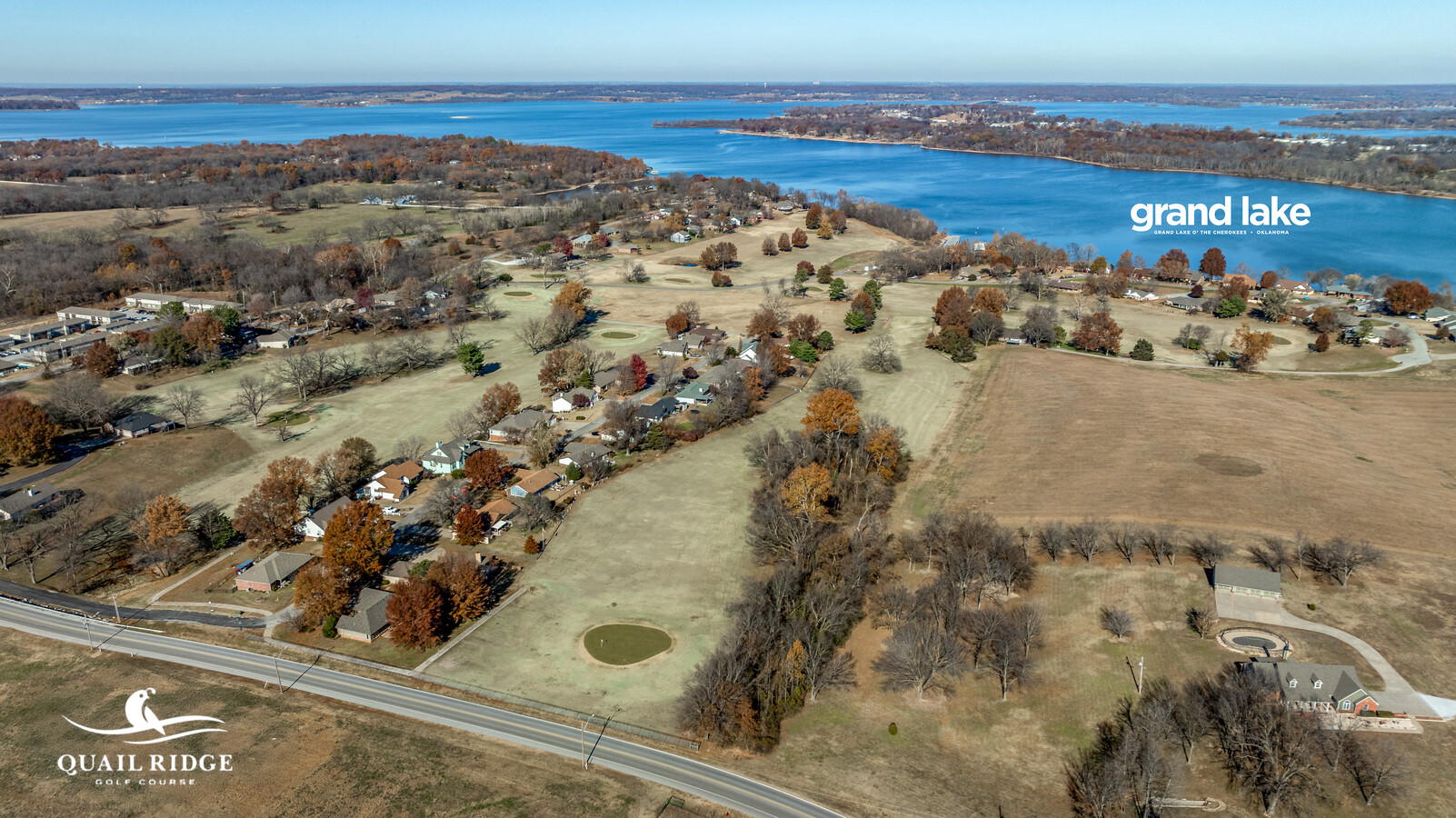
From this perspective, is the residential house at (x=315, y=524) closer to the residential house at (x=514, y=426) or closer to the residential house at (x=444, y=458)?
the residential house at (x=444, y=458)

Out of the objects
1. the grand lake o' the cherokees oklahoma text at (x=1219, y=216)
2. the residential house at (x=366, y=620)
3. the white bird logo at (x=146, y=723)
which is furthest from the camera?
the grand lake o' the cherokees oklahoma text at (x=1219, y=216)

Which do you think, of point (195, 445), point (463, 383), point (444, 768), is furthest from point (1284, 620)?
point (195, 445)

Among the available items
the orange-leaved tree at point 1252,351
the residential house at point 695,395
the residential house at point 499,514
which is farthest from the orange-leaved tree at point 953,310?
the residential house at point 499,514

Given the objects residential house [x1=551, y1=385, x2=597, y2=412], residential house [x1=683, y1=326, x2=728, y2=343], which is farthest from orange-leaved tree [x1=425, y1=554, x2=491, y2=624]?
residential house [x1=683, y1=326, x2=728, y2=343]

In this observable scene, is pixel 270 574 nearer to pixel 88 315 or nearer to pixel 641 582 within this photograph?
pixel 641 582

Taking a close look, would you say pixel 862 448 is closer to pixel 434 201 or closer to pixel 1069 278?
pixel 1069 278
